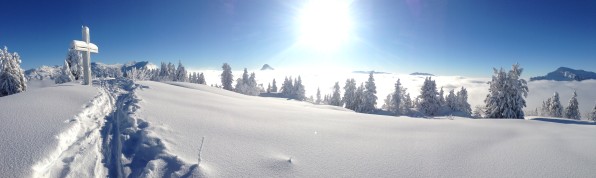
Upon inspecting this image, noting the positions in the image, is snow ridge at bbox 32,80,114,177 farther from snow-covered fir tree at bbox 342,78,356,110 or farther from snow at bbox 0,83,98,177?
snow-covered fir tree at bbox 342,78,356,110

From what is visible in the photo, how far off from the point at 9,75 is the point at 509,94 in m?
57.3

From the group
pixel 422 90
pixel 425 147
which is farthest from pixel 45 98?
pixel 422 90

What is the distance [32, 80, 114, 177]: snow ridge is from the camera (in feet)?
13.4

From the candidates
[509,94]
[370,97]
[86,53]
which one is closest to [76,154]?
[86,53]

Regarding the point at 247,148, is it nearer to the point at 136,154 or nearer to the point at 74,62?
the point at 136,154

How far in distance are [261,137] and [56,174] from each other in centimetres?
359

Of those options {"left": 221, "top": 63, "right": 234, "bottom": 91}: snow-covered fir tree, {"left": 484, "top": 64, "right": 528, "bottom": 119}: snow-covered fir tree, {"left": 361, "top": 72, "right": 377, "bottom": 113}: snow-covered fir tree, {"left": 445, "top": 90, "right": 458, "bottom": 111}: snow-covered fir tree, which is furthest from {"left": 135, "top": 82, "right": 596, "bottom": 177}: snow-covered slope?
{"left": 221, "top": 63, "right": 234, "bottom": 91}: snow-covered fir tree

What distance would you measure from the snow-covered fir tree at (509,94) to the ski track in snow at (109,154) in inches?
1518

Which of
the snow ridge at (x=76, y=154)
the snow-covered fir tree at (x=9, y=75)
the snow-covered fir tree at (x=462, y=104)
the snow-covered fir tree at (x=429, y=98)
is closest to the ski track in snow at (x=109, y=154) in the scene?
the snow ridge at (x=76, y=154)

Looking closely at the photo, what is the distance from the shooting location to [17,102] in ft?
23.7

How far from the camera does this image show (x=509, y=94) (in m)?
33.0

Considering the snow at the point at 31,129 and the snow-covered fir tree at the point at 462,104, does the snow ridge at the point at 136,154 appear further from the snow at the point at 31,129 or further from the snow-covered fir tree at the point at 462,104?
the snow-covered fir tree at the point at 462,104

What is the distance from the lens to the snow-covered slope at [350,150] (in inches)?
183

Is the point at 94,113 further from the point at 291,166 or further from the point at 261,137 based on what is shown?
the point at 291,166
